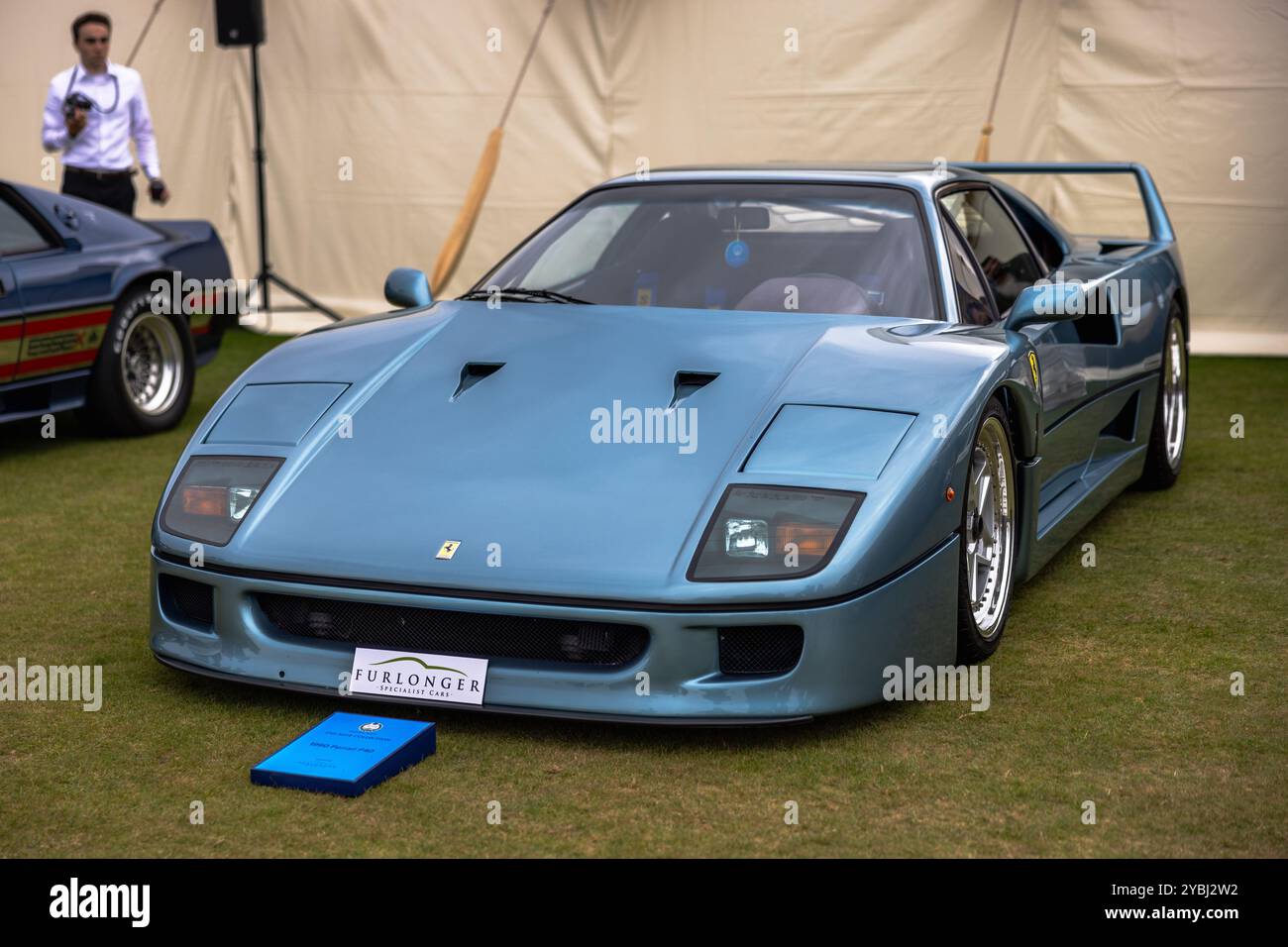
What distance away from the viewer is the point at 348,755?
9.20 feet

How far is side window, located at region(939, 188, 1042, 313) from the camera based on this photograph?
4309 millimetres

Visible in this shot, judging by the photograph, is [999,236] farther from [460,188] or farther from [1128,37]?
[460,188]

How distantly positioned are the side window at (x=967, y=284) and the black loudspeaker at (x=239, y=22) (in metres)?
6.73

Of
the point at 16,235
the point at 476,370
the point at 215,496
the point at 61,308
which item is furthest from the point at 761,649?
the point at 16,235

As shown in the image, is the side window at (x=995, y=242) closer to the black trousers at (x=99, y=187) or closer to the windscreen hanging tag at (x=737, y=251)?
the windscreen hanging tag at (x=737, y=251)

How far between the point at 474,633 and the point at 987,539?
1274 mm

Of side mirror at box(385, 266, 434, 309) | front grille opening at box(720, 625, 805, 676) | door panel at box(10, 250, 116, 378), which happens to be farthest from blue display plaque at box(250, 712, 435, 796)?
door panel at box(10, 250, 116, 378)

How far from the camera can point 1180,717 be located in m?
3.13

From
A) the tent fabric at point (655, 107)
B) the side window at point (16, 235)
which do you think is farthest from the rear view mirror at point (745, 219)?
the tent fabric at point (655, 107)

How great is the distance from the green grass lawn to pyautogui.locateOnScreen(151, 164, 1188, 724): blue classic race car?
11cm

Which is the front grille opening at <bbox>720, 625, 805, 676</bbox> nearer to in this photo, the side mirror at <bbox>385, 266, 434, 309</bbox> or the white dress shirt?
the side mirror at <bbox>385, 266, 434, 309</bbox>

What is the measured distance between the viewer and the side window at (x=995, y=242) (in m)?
4.31
